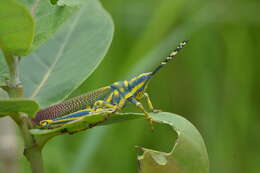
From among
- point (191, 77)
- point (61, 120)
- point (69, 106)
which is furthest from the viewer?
point (191, 77)

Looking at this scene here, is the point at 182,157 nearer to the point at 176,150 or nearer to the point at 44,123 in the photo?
the point at 176,150

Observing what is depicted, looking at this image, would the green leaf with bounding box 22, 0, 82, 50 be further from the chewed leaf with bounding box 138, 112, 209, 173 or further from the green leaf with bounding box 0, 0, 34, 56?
the chewed leaf with bounding box 138, 112, 209, 173

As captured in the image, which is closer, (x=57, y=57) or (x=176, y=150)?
(x=176, y=150)

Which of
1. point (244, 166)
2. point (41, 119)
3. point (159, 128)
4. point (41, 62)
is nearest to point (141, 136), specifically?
point (159, 128)

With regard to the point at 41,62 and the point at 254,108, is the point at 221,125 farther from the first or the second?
the point at 41,62

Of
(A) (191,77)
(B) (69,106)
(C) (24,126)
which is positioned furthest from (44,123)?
(A) (191,77)

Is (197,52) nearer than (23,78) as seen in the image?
No

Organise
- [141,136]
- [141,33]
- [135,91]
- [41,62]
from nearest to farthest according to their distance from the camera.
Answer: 1. [135,91]
2. [41,62]
3. [141,136]
4. [141,33]
